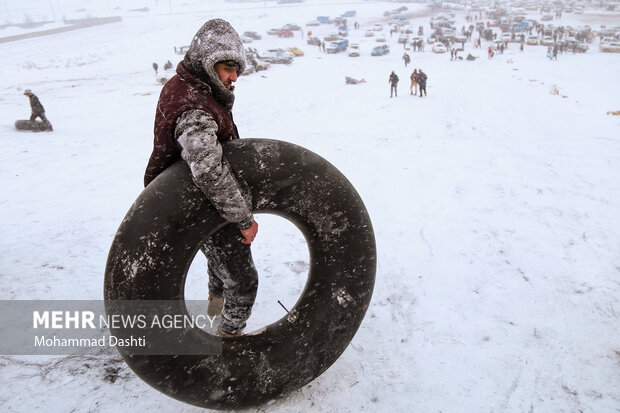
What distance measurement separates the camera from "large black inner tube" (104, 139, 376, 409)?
194cm

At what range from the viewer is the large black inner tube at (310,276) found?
6.37ft

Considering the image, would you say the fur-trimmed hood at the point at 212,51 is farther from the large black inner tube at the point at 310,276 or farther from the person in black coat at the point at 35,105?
the person in black coat at the point at 35,105

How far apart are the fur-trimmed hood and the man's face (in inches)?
2.1

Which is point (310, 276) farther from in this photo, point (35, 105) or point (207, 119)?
point (35, 105)

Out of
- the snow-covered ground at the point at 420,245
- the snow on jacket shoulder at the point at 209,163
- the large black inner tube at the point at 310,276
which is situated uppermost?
the snow on jacket shoulder at the point at 209,163

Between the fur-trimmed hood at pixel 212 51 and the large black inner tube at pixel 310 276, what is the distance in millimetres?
376

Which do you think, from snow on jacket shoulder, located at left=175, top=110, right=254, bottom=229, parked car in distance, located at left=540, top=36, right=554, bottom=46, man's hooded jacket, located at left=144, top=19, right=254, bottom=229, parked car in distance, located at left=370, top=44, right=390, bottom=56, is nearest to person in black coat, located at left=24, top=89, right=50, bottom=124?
man's hooded jacket, located at left=144, top=19, right=254, bottom=229

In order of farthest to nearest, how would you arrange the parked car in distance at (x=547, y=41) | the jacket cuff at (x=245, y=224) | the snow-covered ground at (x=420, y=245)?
the parked car in distance at (x=547, y=41) → the snow-covered ground at (x=420, y=245) → the jacket cuff at (x=245, y=224)

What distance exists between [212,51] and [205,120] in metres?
0.36

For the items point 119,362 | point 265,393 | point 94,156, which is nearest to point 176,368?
point 265,393

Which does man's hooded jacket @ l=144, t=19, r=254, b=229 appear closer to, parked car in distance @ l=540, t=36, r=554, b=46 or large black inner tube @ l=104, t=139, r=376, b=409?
large black inner tube @ l=104, t=139, r=376, b=409

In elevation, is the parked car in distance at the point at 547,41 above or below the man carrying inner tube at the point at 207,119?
above

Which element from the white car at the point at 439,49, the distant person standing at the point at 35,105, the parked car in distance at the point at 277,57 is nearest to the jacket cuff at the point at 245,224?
the distant person standing at the point at 35,105

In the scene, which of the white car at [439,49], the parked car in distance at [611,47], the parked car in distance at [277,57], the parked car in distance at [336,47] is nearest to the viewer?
the parked car in distance at [277,57]
